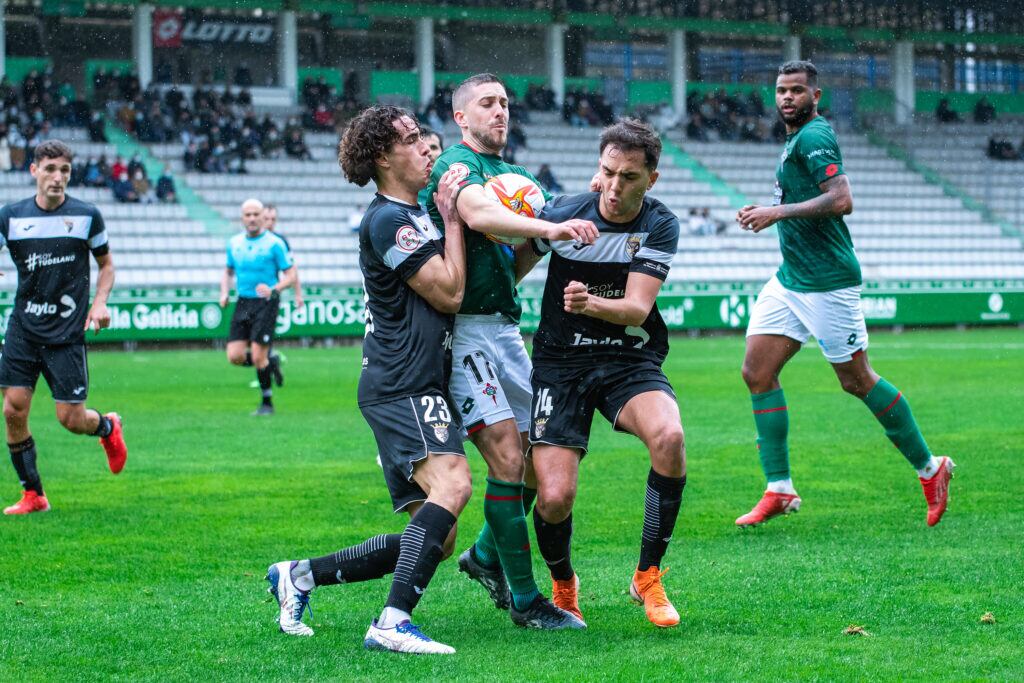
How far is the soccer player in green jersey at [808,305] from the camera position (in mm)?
7486

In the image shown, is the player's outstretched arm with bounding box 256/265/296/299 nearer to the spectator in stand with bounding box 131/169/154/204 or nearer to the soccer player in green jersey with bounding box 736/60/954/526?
the soccer player in green jersey with bounding box 736/60/954/526

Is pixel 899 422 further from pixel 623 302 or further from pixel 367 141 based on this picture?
pixel 367 141

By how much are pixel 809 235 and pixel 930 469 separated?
149 cm

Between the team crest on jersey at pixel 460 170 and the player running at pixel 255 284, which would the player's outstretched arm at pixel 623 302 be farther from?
the player running at pixel 255 284

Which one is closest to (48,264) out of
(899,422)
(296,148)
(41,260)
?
(41,260)

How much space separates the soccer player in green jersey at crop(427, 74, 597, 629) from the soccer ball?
0.05 meters

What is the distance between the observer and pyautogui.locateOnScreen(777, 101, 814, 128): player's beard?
301 inches

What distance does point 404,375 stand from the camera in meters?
5.07

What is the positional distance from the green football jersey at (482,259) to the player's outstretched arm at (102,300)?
12.2 feet

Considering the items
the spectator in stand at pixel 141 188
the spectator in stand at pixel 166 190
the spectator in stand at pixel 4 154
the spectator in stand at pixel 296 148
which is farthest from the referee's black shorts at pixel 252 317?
the spectator in stand at pixel 296 148

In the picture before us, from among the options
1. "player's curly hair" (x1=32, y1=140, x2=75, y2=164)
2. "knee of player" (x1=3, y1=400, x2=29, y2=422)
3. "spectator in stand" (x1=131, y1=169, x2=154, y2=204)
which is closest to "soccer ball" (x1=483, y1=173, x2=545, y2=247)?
"player's curly hair" (x1=32, y1=140, x2=75, y2=164)

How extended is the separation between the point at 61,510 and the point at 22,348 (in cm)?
106

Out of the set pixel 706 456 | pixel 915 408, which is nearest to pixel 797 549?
pixel 706 456

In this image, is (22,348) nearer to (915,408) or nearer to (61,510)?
(61,510)
